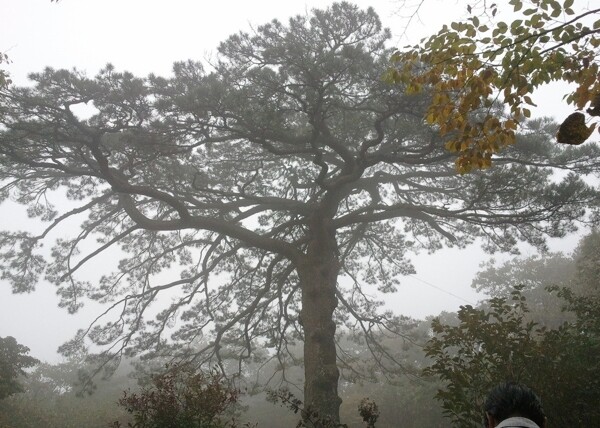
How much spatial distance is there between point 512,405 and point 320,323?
17.4ft

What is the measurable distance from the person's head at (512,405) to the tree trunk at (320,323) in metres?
4.27

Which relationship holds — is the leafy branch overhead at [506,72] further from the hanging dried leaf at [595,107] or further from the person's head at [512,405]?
A: the person's head at [512,405]

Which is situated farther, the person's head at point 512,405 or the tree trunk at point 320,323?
the tree trunk at point 320,323

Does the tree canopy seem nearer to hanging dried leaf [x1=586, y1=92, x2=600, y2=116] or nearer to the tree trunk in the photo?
the tree trunk

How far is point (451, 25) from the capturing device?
9.63 ft

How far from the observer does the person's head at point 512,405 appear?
6.18 ft

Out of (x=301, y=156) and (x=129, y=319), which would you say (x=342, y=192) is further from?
(x=129, y=319)

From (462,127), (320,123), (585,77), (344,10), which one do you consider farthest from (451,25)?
(344,10)

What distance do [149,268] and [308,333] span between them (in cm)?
459

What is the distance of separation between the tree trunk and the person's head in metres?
4.27

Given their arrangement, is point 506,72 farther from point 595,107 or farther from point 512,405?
point 512,405

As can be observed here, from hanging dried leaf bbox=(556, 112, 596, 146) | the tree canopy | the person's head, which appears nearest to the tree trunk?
the tree canopy

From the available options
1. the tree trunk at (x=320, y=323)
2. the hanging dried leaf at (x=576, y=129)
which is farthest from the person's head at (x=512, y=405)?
the tree trunk at (x=320, y=323)

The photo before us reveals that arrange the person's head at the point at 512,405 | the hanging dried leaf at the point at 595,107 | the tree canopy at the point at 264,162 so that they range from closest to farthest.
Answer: the person's head at the point at 512,405 → the hanging dried leaf at the point at 595,107 → the tree canopy at the point at 264,162
